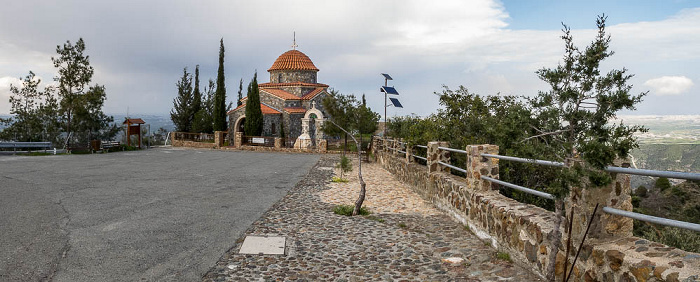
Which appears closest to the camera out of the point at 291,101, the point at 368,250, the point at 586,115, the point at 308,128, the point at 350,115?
the point at 586,115

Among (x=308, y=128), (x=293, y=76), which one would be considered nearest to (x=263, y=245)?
(x=308, y=128)

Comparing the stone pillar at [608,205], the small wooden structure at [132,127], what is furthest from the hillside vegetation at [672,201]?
the small wooden structure at [132,127]

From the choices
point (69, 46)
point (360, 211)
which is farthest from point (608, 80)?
point (69, 46)

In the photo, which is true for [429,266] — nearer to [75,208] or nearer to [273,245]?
[273,245]

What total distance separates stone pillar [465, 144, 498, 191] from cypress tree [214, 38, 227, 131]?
3677 centimetres

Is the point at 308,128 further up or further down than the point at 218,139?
further up

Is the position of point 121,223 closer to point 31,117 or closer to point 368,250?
point 368,250

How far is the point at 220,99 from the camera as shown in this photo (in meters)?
40.9

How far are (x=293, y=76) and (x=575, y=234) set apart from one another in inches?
1726

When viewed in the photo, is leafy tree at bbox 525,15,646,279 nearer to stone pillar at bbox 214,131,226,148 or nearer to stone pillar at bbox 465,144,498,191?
stone pillar at bbox 465,144,498,191

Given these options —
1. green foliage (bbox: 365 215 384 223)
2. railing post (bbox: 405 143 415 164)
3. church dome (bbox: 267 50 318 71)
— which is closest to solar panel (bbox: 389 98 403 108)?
railing post (bbox: 405 143 415 164)

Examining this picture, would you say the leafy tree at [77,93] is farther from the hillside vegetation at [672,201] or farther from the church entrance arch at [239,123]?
the hillside vegetation at [672,201]

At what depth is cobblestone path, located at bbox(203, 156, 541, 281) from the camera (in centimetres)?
523

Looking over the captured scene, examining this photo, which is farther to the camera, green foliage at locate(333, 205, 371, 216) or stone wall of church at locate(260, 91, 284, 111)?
stone wall of church at locate(260, 91, 284, 111)
